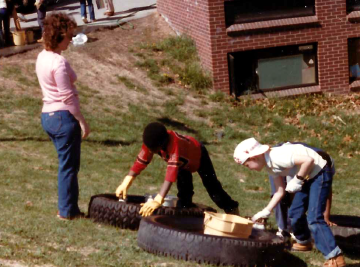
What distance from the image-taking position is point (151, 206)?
24.7ft

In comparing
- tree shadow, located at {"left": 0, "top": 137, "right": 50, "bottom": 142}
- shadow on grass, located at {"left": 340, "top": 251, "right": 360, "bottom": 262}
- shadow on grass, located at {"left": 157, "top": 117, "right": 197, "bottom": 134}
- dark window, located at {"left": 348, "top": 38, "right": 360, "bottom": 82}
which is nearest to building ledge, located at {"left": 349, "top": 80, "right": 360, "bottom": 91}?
dark window, located at {"left": 348, "top": 38, "right": 360, "bottom": 82}

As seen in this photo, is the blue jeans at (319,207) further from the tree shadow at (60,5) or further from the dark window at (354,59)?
the tree shadow at (60,5)

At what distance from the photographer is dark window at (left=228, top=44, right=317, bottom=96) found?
1831cm

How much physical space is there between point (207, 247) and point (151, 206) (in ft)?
2.91

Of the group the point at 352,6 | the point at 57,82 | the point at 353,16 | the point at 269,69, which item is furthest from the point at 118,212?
the point at 352,6

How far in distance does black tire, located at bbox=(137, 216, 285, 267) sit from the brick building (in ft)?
36.9

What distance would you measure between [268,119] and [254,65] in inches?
79.1

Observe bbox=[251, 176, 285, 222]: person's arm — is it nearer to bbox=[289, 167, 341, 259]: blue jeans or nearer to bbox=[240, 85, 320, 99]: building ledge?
bbox=[289, 167, 341, 259]: blue jeans

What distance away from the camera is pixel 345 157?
50.6 feet

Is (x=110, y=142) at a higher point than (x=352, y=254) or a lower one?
lower

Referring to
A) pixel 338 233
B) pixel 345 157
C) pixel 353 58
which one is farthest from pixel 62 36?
pixel 353 58

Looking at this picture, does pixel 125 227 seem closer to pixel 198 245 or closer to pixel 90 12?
pixel 198 245

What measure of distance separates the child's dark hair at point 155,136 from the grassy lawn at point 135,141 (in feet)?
3.26

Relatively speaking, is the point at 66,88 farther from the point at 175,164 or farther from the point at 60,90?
the point at 175,164
